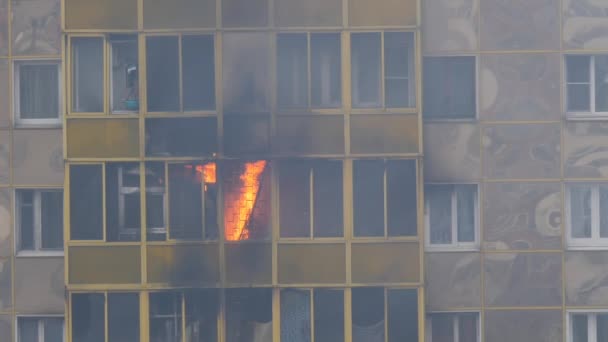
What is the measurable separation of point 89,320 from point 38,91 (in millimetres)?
5270

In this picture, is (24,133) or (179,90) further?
(24,133)

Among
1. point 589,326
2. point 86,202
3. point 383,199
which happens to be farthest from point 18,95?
point 589,326

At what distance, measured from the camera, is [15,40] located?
17797mm

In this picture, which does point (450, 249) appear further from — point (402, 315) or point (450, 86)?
point (450, 86)

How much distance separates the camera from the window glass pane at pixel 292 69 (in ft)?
55.0

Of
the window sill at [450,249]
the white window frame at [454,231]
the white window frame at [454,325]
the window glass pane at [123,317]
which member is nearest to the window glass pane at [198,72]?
the window glass pane at [123,317]

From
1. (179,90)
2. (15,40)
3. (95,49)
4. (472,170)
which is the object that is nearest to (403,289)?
(472,170)

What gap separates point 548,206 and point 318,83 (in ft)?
18.7

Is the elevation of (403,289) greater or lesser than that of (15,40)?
lesser

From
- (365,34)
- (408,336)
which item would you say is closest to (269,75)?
(365,34)

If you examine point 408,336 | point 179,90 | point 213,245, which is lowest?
point 408,336

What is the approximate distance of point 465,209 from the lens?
58.6ft

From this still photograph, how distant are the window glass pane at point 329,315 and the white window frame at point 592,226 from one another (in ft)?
17.4

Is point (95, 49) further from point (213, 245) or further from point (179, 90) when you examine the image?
point (213, 245)
